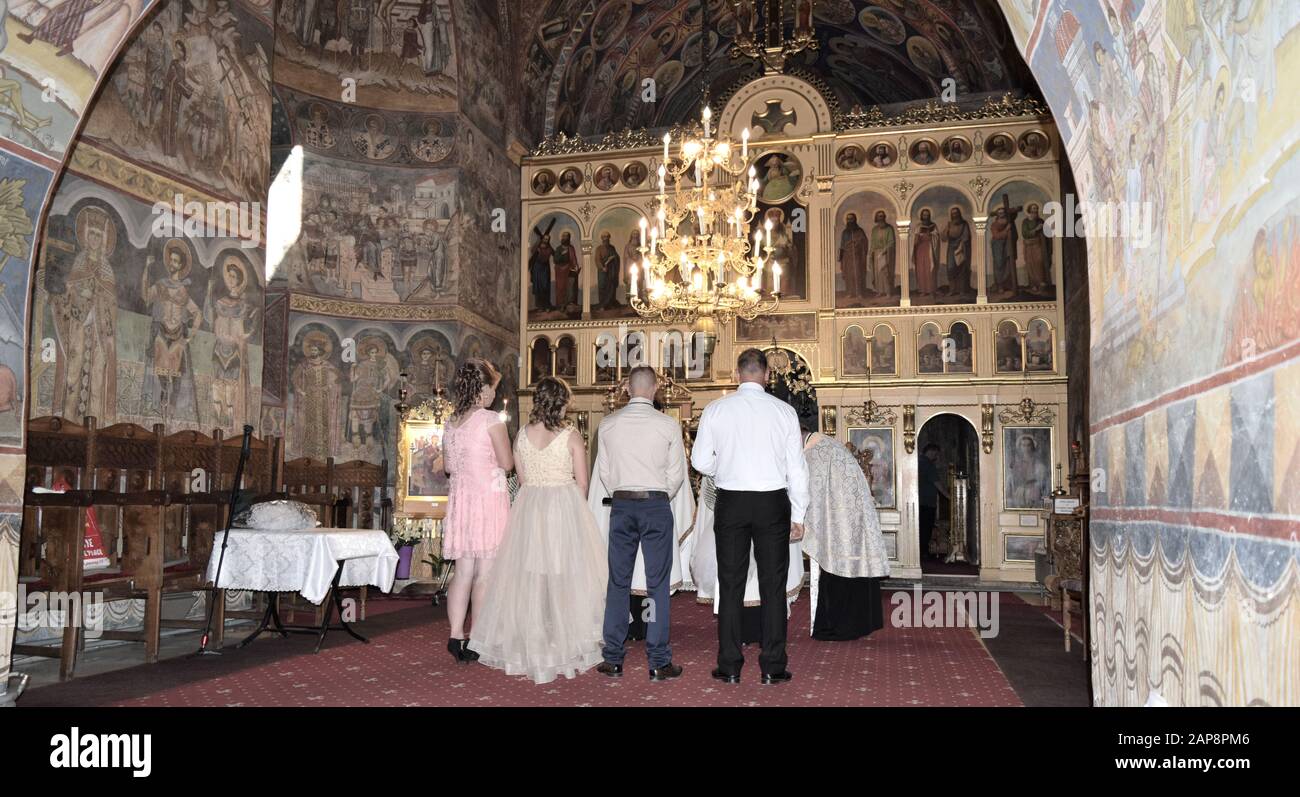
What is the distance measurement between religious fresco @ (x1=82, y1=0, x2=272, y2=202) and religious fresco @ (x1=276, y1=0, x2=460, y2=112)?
155 inches

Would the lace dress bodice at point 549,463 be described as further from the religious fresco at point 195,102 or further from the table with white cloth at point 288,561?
the religious fresco at point 195,102

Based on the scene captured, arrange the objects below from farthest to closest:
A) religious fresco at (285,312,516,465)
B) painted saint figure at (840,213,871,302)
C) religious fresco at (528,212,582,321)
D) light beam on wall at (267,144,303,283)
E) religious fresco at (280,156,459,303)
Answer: religious fresco at (528,212,582,321) → painted saint figure at (840,213,871,302) → religious fresco at (280,156,459,303) → light beam on wall at (267,144,303,283) → religious fresco at (285,312,516,465)

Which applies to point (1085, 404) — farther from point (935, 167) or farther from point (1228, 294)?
point (1228, 294)

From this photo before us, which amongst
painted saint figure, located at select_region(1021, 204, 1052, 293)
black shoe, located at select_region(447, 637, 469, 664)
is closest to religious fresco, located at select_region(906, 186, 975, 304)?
painted saint figure, located at select_region(1021, 204, 1052, 293)

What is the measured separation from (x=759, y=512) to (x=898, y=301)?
35.7ft

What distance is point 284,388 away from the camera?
13.6 metres

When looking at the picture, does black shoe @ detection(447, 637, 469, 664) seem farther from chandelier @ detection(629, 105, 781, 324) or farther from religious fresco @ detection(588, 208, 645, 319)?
religious fresco @ detection(588, 208, 645, 319)

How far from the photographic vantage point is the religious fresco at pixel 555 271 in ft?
56.3

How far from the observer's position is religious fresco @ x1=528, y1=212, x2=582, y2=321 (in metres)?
17.2

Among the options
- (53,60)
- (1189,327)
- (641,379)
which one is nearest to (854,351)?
(641,379)

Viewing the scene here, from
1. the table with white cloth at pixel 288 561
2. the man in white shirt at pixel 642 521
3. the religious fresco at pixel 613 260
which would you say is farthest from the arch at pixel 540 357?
the man in white shirt at pixel 642 521

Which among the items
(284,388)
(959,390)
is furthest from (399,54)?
(959,390)

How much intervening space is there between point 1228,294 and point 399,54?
46.3ft

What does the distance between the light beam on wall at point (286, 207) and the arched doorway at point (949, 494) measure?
39.9 ft
